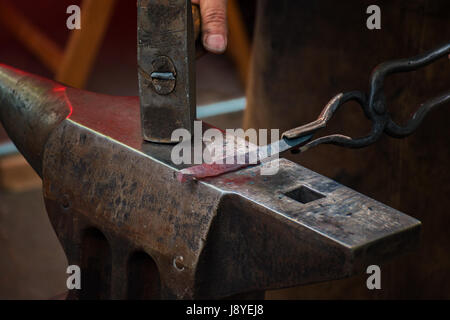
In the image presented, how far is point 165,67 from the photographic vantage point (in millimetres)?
1090

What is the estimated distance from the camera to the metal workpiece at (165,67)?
106 cm

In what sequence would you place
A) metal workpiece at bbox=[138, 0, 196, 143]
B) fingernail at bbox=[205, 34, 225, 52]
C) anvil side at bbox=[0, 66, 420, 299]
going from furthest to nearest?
fingernail at bbox=[205, 34, 225, 52] → metal workpiece at bbox=[138, 0, 196, 143] → anvil side at bbox=[0, 66, 420, 299]

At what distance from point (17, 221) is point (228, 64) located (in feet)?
6.60

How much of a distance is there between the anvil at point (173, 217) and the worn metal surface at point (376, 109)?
73mm

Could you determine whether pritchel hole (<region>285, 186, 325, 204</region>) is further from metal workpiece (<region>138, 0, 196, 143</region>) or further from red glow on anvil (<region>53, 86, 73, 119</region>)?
red glow on anvil (<region>53, 86, 73, 119</region>)

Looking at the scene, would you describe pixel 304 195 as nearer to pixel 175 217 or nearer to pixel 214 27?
pixel 175 217

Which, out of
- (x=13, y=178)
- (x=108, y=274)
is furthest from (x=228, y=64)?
(x=108, y=274)

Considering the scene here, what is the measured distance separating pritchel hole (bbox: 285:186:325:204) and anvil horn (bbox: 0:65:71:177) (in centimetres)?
47

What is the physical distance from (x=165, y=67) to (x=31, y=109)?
35cm

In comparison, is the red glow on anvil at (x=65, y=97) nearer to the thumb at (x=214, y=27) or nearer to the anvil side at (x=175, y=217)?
the anvil side at (x=175, y=217)

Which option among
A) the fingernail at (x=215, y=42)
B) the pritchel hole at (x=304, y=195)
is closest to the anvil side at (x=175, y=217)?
the pritchel hole at (x=304, y=195)

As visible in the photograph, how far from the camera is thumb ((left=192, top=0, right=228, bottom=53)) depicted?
46.1 inches

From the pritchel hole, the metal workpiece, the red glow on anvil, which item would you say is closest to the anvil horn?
the red glow on anvil

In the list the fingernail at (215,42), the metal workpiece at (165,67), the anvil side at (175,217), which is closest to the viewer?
the anvil side at (175,217)
